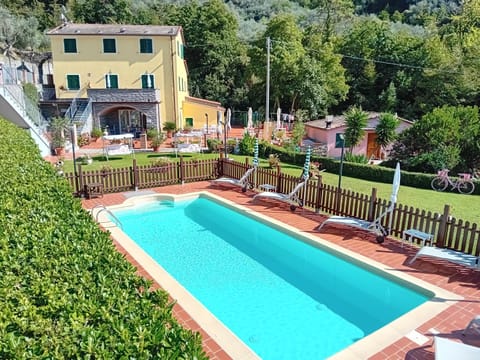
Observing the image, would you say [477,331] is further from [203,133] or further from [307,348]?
[203,133]

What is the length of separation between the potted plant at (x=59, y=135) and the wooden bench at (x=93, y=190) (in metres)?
9.62

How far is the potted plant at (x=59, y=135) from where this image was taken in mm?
20688

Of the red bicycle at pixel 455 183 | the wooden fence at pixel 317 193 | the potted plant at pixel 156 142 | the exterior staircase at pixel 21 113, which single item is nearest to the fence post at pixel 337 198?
the wooden fence at pixel 317 193

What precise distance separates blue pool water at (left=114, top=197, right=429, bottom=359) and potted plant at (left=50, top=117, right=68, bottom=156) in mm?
12058

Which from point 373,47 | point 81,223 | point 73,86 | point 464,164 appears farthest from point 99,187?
point 373,47

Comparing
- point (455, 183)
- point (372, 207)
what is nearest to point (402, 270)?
point (372, 207)

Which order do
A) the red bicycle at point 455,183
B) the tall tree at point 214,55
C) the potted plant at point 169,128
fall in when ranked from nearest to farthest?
the red bicycle at point 455,183, the potted plant at point 169,128, the tall tree at point 214,55

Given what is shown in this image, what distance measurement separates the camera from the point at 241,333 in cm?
597

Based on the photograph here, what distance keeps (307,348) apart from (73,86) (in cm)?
2818

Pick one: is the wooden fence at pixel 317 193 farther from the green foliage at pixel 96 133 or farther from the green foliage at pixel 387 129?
the green foliage at pixel 96 133

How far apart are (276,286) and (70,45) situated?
2721 cm

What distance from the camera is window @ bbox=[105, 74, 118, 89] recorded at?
2845 centimetres

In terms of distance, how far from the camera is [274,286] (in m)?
7.52

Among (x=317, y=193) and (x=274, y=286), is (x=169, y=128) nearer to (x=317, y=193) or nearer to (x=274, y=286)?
(x=317, y=193)
